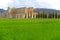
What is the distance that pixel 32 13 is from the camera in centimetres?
5128

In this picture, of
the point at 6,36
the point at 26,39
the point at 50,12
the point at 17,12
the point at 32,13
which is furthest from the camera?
the point at 17,12

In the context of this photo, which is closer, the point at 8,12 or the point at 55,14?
the point at 55,14

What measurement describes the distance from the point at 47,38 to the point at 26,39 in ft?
2.91

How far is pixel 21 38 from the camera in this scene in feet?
24.4

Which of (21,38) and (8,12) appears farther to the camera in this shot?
(8,12)

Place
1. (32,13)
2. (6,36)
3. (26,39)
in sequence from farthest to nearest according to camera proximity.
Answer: (32,13) → (6,36) → (26,39)

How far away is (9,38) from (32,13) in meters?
43.9

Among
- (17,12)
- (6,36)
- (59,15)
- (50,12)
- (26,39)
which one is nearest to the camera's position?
(26,39)

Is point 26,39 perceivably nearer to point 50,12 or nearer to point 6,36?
point 6,36

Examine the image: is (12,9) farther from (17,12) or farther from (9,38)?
(9,38)

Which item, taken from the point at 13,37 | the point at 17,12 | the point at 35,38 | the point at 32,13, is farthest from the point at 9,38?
the point at 17,12

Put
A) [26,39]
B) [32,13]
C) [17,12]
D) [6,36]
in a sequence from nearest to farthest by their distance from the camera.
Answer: [26,39]
[6,36]
[32,13]
[17,12]

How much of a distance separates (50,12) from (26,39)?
40066mm

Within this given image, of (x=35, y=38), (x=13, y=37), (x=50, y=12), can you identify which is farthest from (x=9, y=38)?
(x=50, y=12)
